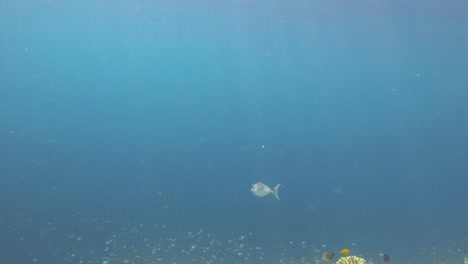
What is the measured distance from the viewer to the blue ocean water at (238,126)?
17156 millimetres

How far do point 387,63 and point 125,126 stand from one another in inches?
747

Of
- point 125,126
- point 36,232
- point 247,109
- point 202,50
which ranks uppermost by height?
point 202,50

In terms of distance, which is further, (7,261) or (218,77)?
(218,77)

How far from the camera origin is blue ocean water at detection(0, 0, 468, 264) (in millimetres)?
17156

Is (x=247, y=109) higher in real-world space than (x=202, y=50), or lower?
lower

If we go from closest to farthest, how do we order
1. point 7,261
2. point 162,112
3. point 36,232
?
point 7,261 < point 36,232 < point 162,112

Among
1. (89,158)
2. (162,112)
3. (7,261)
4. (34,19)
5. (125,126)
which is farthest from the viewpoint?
(162,112)

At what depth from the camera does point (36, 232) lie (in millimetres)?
16094

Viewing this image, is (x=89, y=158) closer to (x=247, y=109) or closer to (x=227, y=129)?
(x=227, y=129)

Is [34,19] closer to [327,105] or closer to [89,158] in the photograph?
[89,158]

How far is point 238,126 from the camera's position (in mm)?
34344

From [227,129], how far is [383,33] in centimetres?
1682

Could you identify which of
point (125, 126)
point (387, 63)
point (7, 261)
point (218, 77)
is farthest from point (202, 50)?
point (7, 261)

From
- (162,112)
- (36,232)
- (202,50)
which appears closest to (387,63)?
(202,50)
